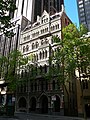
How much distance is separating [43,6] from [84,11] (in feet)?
158

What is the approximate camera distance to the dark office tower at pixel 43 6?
74950 millimetres

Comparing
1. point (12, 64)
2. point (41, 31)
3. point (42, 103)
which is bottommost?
point (42, 103)

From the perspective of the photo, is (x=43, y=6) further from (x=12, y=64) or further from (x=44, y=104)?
(x=44, y=104)

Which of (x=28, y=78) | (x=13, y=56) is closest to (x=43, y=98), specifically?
(x=28, y=78)

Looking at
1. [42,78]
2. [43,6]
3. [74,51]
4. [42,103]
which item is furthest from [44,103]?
[43,6]

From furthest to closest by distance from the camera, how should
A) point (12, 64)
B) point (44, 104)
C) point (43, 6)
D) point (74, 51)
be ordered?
point (43, 6)
point (44, 104)
point (12, 64)
point (74, 51)

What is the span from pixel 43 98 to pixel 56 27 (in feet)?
68.3

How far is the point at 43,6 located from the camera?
86812 mm

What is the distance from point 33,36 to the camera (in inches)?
2085

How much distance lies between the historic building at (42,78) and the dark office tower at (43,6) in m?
21.8

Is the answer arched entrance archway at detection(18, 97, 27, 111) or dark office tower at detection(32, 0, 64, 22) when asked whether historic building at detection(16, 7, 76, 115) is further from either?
dark office tower at detection(32, 0, 64, 22)

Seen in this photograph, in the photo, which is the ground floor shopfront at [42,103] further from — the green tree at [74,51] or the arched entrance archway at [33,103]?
the green tree at [74,51]

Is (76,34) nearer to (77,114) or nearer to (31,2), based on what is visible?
(77,114)

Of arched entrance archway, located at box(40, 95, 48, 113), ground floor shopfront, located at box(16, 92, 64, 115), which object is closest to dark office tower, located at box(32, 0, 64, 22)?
ground floor shopfront, located at box(16, 92, 64, 115)
